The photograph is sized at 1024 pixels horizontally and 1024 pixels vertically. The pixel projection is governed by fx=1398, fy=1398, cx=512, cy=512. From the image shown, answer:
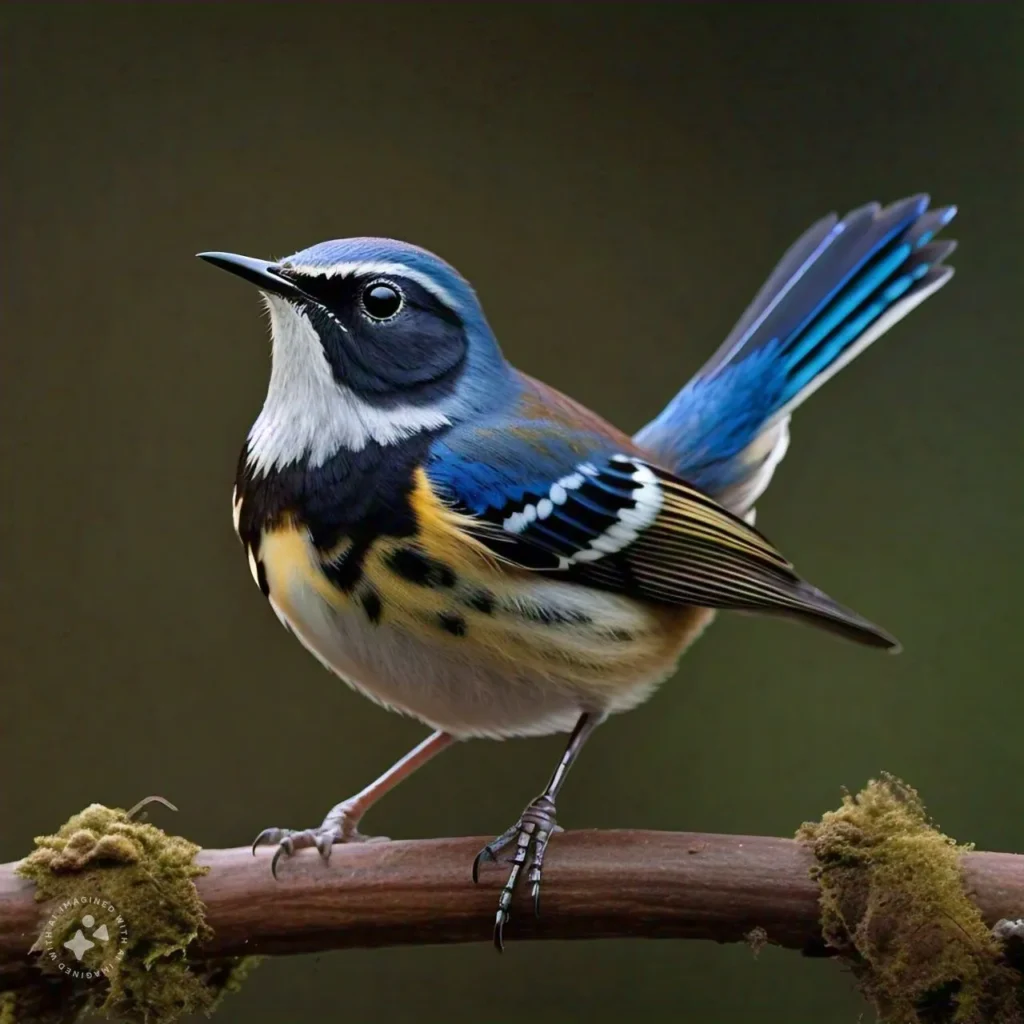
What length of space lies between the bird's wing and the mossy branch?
46 centimetres

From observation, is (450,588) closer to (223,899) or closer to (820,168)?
(223,899)

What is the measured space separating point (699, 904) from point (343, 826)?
30.1 inches

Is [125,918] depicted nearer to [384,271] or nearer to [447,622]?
[447,622]

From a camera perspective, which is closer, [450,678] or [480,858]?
[480,858]

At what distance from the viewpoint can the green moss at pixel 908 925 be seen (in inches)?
84.1

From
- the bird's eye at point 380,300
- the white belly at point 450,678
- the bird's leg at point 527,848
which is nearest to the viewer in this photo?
the bird's leg at point 527,848

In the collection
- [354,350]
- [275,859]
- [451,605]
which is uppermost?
[354,350]

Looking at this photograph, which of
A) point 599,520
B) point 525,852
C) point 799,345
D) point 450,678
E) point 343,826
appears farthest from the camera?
point 799,345

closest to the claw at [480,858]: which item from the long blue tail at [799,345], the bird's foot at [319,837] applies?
the bird's foot at [319,837]

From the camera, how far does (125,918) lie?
222 cm

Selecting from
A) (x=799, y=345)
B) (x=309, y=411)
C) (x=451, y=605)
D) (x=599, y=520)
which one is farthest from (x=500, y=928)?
(x=799, y=345)

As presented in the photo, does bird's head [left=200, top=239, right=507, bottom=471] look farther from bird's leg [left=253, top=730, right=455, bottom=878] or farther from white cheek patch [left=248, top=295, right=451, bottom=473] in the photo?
bird's leg [left=253, top=730, right=455, bottom=878]

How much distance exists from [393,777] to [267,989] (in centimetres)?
151

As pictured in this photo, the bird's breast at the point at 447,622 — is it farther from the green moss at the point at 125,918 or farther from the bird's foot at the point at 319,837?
the green moss at the point at 125,918
